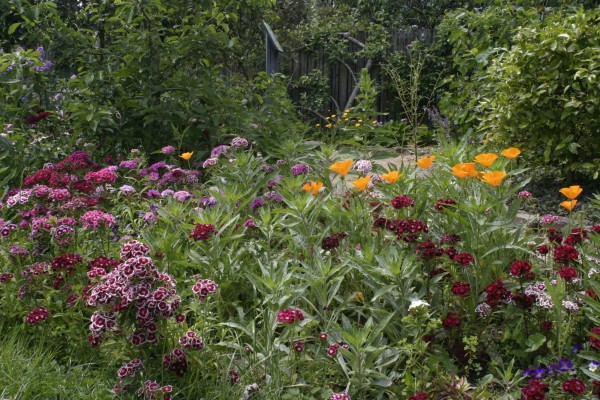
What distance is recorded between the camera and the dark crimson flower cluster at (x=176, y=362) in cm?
240

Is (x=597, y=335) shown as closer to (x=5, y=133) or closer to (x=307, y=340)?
(x=307, y=340)

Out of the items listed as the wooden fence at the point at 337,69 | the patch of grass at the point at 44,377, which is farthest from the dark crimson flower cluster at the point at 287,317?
the wooden fence at the point at 337,69

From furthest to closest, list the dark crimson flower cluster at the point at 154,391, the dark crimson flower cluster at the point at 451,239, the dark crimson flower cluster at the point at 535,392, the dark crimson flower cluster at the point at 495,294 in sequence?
the dark crimson flower cluster at the point at 451,239 < the dark crimson flower cluster at the point at 495,294 < the dark crimson flower cluster at the point at 154,391 < the dark crimson flower cluster at the point at 535,392

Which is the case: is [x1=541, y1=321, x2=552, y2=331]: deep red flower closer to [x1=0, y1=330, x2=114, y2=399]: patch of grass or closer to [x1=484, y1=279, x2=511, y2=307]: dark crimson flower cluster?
[x1=484, y1=279, x2=511, y2=307]: dark crimson flower cluster

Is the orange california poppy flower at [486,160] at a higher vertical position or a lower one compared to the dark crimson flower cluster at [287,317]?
higher

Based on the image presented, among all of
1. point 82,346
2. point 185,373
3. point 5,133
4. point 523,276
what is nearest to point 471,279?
point 523,276

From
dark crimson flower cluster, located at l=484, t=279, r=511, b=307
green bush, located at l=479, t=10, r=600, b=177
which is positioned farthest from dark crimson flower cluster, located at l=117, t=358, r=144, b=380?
green bush, located at l=479, t=10, r=600, b=177

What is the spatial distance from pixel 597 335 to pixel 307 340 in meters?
1.19

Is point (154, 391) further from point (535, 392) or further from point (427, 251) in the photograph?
point (535, 392)

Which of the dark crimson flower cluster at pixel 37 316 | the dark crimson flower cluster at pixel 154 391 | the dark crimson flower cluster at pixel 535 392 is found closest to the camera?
the dark crimson flower cluster at pixel 535 392

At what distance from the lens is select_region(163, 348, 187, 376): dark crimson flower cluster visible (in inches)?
94.4

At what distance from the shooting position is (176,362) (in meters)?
2.41

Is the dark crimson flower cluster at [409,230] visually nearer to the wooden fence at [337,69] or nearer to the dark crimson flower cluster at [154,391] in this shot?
the dark crimson flower cluster at [154,391]

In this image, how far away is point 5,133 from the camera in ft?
15.9
